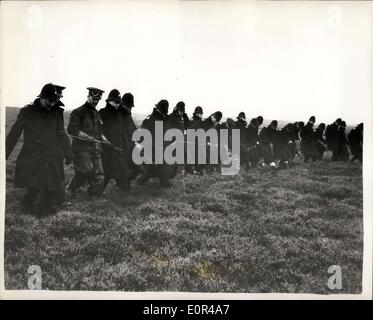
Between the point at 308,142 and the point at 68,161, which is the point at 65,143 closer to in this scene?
the point at 68,161

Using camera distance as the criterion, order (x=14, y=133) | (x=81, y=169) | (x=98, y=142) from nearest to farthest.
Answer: (x=14, y=133)
(x=81, y=169)
(x=98, y=142)

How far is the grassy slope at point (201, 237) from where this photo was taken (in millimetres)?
5730

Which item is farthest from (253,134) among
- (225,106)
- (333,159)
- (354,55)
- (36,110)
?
(36,110)

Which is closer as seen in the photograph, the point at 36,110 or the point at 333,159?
the point at 36,110

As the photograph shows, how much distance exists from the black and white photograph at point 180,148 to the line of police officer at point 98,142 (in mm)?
18

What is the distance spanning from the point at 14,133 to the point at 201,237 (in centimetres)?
274

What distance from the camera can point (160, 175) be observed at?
6055 millimetres

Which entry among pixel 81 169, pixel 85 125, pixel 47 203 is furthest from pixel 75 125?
pixel 47 203

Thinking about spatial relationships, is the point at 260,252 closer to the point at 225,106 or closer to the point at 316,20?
the point at 225,106

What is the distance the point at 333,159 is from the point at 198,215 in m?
2.11

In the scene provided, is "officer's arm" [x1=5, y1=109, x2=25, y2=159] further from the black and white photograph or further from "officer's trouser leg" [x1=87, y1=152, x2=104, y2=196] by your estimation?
"officer's trouser leg" [x1=87, y1=152, x2=104, y2=196]

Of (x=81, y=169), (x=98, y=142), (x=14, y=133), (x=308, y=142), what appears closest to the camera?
(x=14, y=133)

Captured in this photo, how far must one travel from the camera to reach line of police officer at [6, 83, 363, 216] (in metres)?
5.89

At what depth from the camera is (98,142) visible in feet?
20.0
